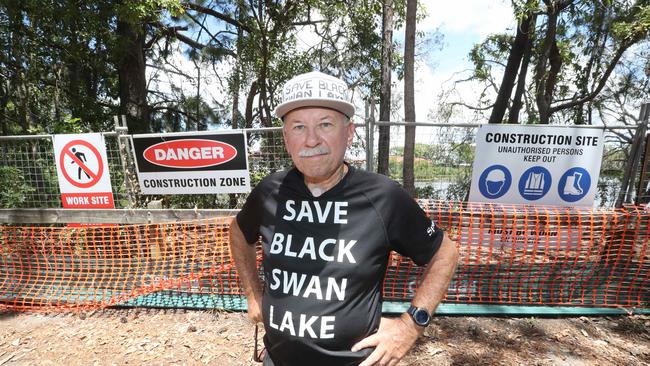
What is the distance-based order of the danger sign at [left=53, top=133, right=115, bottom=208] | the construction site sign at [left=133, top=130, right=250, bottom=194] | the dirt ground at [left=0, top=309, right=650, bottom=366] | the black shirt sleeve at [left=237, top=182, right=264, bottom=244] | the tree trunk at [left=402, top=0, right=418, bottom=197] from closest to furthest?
the black shirt sleeve at [left=237, top=182, right=264, bottom=244]
the dirt ground at [left=0, top=309, right=650, bottom=366]
the construction site sign at [left=133, top=130, right=250, bottom=194]
the danger sign at [left=53, top=133, right=115, bottom=208]
the tree trunk at [left=402, top=0, right=418, bottom=197]

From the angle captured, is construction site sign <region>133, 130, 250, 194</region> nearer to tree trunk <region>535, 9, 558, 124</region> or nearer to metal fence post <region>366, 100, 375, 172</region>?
metal fence post <region>366, 100, 375, 172</region>

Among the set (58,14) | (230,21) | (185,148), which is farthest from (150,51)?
(185,148)

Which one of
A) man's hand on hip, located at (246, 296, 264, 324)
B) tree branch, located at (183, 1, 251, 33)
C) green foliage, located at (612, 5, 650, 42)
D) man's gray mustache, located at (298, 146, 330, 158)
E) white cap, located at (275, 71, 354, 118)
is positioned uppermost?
tree branch, located at (183, 1, 251, 33)

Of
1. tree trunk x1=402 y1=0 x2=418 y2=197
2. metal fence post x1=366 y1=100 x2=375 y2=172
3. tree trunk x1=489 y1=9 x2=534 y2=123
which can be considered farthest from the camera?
tree trunk x1=489 y1=9 x2=534 y2=123

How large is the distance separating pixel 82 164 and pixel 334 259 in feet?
16.3

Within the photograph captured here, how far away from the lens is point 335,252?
59.1 inches

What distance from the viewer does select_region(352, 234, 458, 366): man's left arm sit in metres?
1.50

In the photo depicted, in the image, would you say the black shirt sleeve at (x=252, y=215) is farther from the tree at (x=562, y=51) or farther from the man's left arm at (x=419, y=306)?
the tree at (x=562, y=51)

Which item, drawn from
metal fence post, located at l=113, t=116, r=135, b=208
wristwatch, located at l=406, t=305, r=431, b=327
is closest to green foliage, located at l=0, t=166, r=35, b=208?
metal fence post, located at l=113, t=116, r=135, b=208

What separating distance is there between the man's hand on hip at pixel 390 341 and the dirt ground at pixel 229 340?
74.2 inches

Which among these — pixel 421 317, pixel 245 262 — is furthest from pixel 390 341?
pixel 245 262

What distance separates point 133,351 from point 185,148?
2.56 m

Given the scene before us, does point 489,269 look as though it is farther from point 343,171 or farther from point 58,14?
point 58,14

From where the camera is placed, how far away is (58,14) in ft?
28.0
